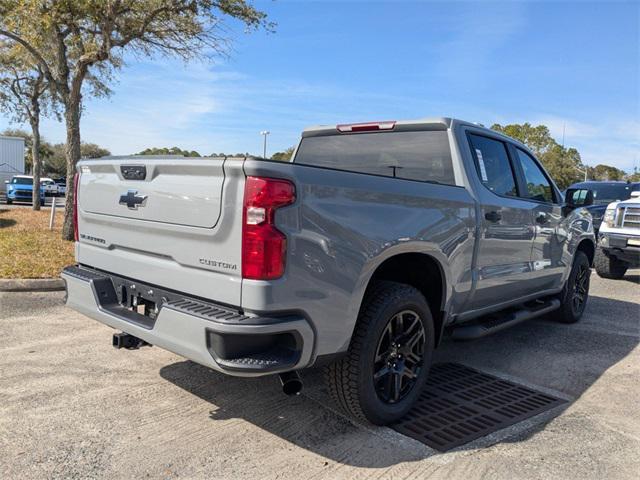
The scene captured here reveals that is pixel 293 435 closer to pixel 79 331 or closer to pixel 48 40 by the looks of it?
pixel 79 331

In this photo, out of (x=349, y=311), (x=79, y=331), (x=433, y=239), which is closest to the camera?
(x=349, y=311)

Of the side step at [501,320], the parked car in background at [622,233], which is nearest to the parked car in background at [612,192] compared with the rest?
the parked car in background at [622,233]

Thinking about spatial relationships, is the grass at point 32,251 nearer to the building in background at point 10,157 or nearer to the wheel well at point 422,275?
the wheel well at point 422,275

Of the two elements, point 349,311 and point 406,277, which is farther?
point 406,277

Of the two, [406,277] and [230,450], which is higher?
[406,277]

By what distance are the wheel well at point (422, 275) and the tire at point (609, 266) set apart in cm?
725

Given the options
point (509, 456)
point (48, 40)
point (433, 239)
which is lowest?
point (509, 456)

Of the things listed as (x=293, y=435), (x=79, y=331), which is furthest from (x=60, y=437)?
(x=79, y=331)

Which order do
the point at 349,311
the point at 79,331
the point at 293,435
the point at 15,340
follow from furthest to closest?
the point at 79,331
the point at 15,340
the point at 293,435
the point at 349,311

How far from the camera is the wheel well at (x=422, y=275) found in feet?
11.7

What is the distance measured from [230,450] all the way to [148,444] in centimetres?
47

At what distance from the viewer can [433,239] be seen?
3.46 metres

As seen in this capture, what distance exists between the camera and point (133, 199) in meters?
3.22

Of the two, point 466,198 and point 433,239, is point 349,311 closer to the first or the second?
point 433,239
